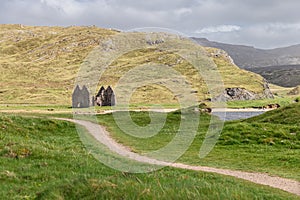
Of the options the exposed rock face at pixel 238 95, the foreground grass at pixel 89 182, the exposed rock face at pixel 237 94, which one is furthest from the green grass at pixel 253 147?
the exposed rock face at pixel 237 94

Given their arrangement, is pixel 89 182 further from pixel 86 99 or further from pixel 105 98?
pixel 105 98

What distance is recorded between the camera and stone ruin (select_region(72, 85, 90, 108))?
9038cm

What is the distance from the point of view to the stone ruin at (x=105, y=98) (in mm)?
99062

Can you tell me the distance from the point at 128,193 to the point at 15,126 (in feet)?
83.4

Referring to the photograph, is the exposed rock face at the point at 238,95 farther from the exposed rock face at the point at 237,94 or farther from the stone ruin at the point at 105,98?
the stone ruin at the point at 105,98

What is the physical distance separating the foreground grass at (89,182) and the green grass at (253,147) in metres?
6.25

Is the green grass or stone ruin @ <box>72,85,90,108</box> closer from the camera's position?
the green grass

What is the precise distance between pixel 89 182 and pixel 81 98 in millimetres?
80222


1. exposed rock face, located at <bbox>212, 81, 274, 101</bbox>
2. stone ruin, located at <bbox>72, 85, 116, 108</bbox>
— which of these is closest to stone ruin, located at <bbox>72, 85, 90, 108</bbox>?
stone ruin, located at <bbox>72, 85, 116, 108</bbox>

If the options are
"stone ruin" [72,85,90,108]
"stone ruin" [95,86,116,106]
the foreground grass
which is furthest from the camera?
"stone ruin" [95,86,116,106]

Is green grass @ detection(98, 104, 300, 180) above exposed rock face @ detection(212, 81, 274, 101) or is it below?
below

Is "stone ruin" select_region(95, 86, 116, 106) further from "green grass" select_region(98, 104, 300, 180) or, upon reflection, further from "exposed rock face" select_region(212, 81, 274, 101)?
"green grass" select_region(98, 104, 300, 180)

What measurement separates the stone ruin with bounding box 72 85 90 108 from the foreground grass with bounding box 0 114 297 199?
69.6 meters

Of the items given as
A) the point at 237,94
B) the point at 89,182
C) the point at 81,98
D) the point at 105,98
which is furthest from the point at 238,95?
the point at 89,182
